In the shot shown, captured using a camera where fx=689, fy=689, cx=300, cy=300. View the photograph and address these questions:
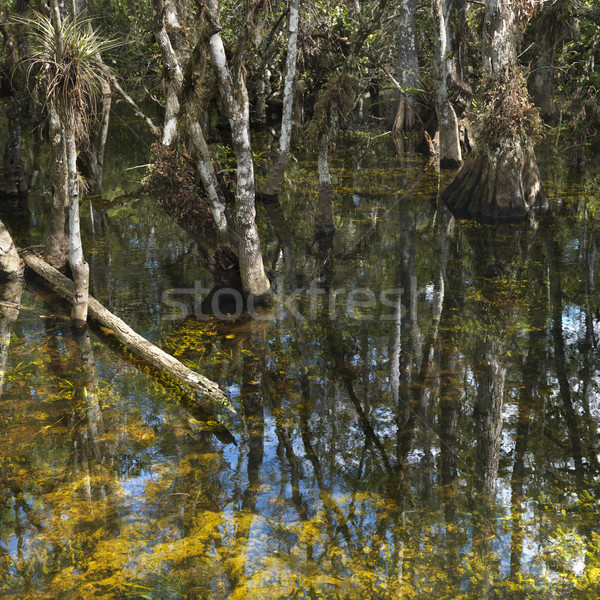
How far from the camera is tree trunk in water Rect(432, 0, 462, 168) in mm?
17906

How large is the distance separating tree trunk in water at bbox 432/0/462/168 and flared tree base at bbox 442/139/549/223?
337 centimetres

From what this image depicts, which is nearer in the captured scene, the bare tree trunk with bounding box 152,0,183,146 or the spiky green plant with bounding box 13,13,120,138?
the spiky green plant with bounding box 13,13,120,138

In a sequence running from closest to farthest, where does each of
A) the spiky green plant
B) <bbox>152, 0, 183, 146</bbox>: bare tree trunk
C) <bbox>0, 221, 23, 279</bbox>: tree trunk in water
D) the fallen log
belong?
the fallen log
the spiky green plant
<bbox>152, 0, 183, 146</bbox>: bare tree trunk
<bbox>0, 221, 23, 279</bbox>: tree trunk in water

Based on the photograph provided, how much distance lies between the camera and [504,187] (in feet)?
52.4

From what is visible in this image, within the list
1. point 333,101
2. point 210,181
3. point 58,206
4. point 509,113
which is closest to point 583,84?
point 509,113

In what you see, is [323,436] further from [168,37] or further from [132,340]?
[168,37]

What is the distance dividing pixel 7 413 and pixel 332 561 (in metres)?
4.59

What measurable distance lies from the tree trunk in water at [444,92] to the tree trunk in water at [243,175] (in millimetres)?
9383

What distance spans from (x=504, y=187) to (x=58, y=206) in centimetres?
985

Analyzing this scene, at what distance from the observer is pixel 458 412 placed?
8.20 m

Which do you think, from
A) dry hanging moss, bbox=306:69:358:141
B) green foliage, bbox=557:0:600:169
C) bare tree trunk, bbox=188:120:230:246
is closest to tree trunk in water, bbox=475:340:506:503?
bare tree trunk, bbox=188:120:230:246

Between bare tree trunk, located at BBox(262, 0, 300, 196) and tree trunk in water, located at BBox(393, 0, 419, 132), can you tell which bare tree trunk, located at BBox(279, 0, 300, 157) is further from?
tree trunk in water, located at BBox(393, 0, 419, 132)

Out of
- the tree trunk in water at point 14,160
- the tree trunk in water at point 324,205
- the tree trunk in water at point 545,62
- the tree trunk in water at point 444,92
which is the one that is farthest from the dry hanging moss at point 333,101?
the tree trunk in water at point 14,160

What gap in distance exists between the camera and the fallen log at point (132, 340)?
838cm
